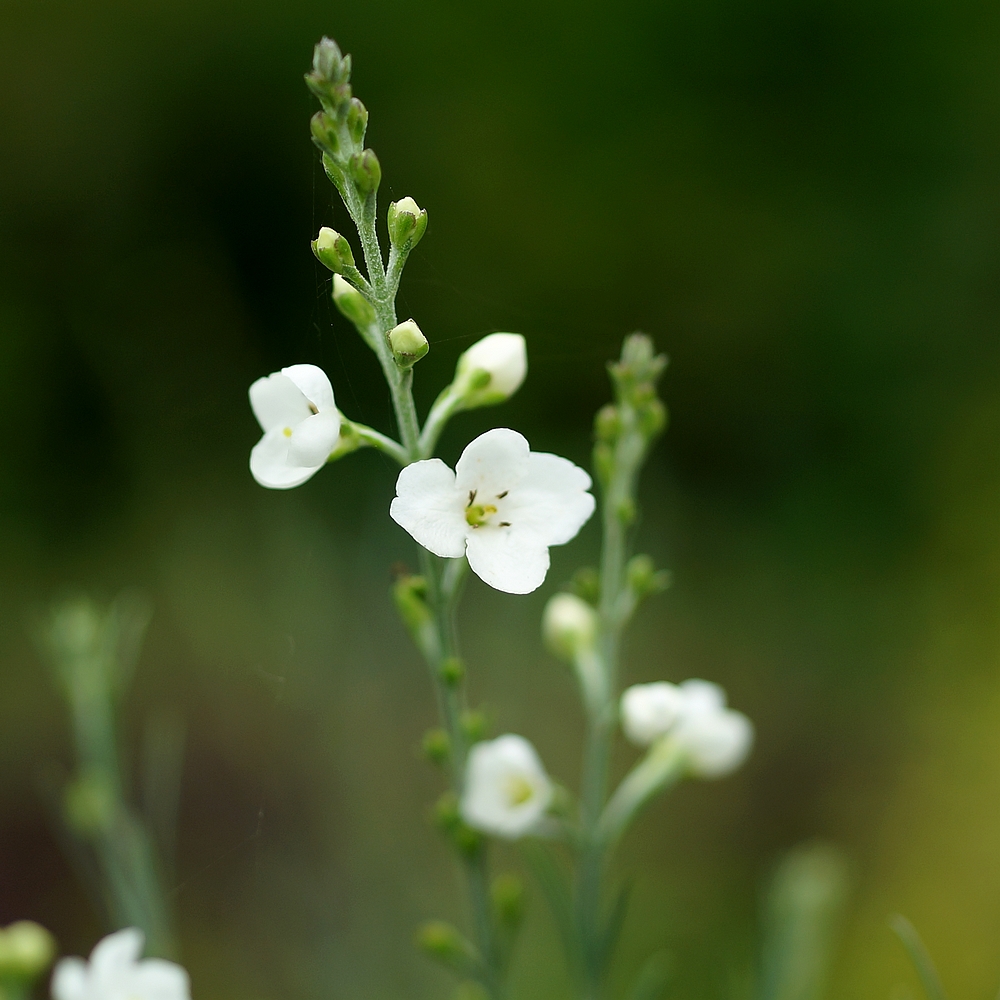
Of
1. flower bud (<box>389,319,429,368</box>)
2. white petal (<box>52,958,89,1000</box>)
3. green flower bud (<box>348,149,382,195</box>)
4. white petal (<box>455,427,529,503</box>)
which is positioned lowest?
white petal (<box>52,958,89,1000</box>)

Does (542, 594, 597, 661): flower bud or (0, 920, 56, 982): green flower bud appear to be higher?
(542, 594, 597, 661): flower bud

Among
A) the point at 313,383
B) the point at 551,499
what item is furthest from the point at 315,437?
the point at 551,499

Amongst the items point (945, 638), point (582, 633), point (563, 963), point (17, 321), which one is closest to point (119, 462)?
point (17, 321)

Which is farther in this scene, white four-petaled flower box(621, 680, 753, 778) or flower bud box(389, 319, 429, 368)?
white four-petaled flower box(621, 680, 753, 778)

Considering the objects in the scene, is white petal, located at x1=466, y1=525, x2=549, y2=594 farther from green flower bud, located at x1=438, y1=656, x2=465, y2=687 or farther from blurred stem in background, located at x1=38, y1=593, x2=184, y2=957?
blurred stem in background, located at x1=38, y1=593, x2=184, y2=957

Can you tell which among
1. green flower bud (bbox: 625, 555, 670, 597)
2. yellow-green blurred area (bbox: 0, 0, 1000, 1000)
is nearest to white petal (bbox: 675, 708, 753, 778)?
green flower bud (bbox: 625, 555, 670, 597)

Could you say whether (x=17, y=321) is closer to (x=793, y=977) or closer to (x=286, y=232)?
(x=286, y=232)

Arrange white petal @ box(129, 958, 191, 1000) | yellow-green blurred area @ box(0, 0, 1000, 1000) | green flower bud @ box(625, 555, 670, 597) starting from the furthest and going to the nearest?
yellow-green blurred area @ box(0, 0, 1000, 1000), green flower bud @ box(625, 555, 670, 597), white petal @ box(129, 958, 191, 1000)
